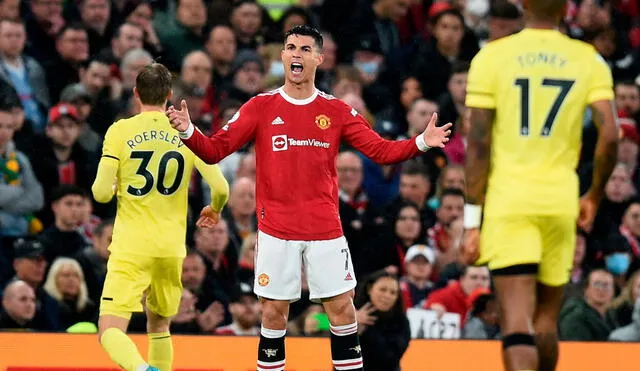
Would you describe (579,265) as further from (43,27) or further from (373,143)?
(43,27)

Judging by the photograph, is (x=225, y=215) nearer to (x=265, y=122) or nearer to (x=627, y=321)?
(x=627, y=321)

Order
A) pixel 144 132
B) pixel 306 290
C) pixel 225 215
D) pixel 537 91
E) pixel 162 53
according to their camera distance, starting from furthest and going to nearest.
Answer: pixel 162 53, pixel 225 215, pixel 306 290, pixel 144 132, pixel 537 91

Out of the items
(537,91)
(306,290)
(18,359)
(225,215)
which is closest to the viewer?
(537,91)

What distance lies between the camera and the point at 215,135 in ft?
35.5

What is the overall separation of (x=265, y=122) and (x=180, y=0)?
7438 mm

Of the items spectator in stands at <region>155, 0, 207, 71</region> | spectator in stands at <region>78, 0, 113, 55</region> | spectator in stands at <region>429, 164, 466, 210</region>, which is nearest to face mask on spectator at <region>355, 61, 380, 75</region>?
spectator in stands at <region>155, 0, 207, 71</region>

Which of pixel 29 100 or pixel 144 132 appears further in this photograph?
pixel 29 100

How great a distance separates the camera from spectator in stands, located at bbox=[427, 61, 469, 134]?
1767 cm

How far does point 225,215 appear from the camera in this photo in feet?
53.0

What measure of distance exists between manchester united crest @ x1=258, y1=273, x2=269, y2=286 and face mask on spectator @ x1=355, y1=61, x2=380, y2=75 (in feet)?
25.6

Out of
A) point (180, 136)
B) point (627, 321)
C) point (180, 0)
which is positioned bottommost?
point (627, 321)

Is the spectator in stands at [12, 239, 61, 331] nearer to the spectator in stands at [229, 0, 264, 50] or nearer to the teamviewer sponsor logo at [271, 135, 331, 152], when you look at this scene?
the teamviewer sponsor logo at [271, 135, 331, 152]

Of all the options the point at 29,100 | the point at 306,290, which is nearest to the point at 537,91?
the point at 306,290

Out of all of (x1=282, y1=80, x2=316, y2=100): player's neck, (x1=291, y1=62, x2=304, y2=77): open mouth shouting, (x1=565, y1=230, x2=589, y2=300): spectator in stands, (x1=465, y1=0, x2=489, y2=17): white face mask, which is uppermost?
→ (x1=465, y1=0, x2=489, y2=17): white face mask
